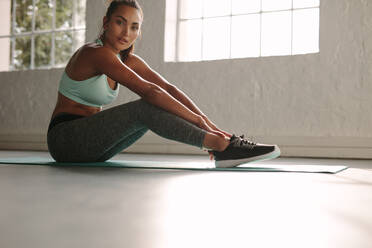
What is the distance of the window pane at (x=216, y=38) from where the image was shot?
4.57 m

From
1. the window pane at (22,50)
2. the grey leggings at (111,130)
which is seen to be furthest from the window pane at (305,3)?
the window pane at (22,50)

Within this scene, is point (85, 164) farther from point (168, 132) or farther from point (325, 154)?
point (325, 154)

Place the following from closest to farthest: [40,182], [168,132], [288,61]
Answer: [40,182] < [168,132] < [288,61]

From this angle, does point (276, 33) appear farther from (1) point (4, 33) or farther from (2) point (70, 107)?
(1) point (4, 33)

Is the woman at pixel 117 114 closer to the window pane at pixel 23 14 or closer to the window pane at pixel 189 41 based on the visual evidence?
the window pane at pixel 189 41

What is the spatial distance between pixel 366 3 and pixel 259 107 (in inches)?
51.3

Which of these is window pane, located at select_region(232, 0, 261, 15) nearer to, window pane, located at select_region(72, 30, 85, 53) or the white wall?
window pane, located at select_region(72, 30, 85, 53)

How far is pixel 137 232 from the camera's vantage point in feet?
2.48

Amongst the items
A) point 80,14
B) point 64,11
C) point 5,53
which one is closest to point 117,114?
point 80,14

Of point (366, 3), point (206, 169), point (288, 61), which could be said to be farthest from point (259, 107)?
point (206, 169)

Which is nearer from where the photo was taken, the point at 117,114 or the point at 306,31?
the point at 117,114

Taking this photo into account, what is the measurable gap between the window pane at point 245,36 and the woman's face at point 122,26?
2.47m

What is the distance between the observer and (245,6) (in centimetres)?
448

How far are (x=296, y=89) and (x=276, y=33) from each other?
0.71 m
